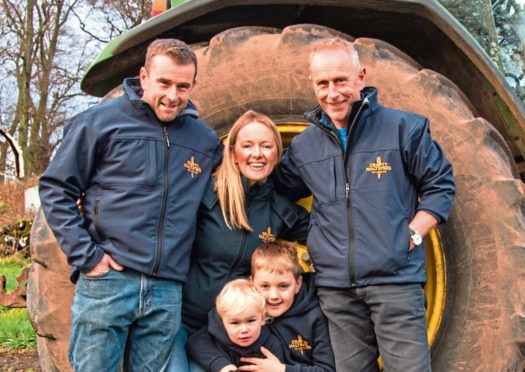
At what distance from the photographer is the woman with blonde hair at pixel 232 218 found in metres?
2.18

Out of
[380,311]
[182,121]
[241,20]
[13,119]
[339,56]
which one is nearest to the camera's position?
[380,311]

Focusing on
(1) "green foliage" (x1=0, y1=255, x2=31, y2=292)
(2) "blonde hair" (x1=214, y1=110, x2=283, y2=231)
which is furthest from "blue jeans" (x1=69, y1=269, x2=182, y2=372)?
(1) "green foliage" (x1=0, y1=255, x2=31, y2=292)

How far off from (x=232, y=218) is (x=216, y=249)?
0.50 ft

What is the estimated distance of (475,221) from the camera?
7.18ft

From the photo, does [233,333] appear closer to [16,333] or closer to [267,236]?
[267,236]

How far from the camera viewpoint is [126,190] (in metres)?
1.94

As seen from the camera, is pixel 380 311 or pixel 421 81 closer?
pixel 380 311

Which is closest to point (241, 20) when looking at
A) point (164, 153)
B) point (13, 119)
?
point (164, 153)

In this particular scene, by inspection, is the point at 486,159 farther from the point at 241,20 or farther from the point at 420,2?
the point at 241,20

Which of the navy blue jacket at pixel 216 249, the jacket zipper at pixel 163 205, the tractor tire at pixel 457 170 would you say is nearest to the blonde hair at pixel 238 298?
the navy blue jacket at pixel 216 249

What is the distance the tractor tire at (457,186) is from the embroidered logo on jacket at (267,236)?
1.73ft

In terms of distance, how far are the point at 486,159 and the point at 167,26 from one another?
1.52 metres

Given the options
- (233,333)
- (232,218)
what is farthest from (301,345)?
(232,218)

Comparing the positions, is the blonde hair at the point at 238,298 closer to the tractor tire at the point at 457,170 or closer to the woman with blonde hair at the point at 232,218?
the woman with blonde hair at the point at 232,218
